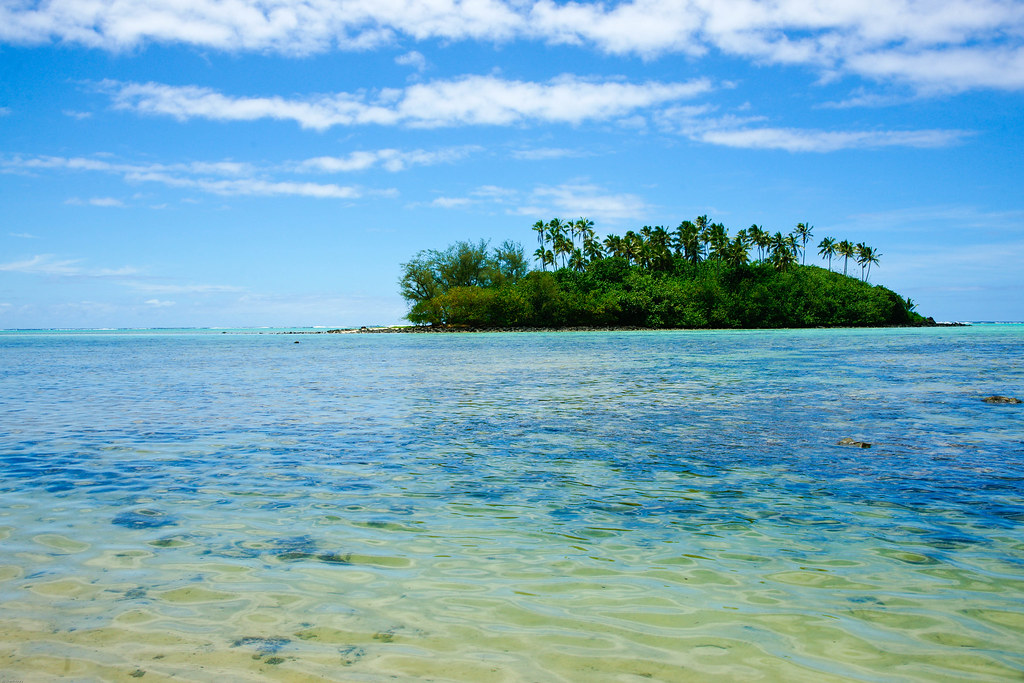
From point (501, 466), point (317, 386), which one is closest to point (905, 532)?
point (501, 466)

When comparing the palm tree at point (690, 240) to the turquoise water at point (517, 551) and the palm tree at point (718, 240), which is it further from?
the turquoise water at point (517, 551)

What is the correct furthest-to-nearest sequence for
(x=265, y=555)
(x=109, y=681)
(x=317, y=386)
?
(x=317, y=386) < (x=265, y=555) < (x=109, y=681)

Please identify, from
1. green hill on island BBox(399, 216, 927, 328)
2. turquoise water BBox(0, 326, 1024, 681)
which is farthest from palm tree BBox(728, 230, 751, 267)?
turquoise water BBox(0, 326, 1024, 681)

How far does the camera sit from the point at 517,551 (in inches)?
241

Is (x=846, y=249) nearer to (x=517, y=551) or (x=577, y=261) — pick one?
(x=577, y=261)

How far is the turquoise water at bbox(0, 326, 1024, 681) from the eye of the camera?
4152mm

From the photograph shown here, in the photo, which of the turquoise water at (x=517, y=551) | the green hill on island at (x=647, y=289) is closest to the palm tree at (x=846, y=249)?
the green hill on island at (x=647, y=289)

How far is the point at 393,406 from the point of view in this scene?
18.1m

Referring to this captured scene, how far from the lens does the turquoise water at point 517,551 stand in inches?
163

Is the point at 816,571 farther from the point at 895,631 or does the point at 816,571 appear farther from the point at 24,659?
the point at 24,659

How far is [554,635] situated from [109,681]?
2.81m

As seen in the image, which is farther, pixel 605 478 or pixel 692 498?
pixel 605 478

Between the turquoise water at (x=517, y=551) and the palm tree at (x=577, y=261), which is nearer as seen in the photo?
the turquoise water at (x=517, y=551)

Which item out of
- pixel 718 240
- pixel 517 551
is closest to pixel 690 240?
pixel 718 240
